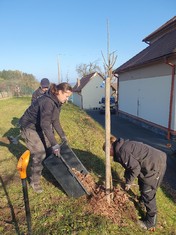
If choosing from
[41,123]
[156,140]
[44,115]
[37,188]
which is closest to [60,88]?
[44,115]

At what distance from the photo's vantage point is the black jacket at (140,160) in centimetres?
320

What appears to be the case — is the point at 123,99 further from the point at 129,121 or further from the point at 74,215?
the point at 74,215

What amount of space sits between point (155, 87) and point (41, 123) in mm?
8645

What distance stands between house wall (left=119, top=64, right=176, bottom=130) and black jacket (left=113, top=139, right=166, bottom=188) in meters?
6.37

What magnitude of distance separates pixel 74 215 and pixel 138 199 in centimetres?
Answer: 140

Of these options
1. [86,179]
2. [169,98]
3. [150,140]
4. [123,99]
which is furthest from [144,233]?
[123,99]

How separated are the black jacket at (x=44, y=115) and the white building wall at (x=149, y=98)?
7099 mm

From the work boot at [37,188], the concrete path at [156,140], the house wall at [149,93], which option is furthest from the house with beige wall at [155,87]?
the work boot at [37,188]

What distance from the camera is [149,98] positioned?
11422 mm

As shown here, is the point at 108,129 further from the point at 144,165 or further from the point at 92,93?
the point at 92,93

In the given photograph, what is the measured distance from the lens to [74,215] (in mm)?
3238

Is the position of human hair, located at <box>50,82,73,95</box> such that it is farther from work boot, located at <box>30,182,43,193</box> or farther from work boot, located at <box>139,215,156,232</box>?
work boot, located at <box>139,215,156,232</box>

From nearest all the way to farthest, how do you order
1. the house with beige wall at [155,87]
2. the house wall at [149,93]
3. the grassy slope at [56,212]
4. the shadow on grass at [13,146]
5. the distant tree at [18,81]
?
the grassy slope at [56,212], the shadow on grass at [13,146], the house with beige wall at [155,87], the house wall at [149,93], the distant tree at [18,81]

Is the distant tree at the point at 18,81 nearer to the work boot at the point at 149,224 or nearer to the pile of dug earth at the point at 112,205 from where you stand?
the pile of dug earth at the point at 112,205
